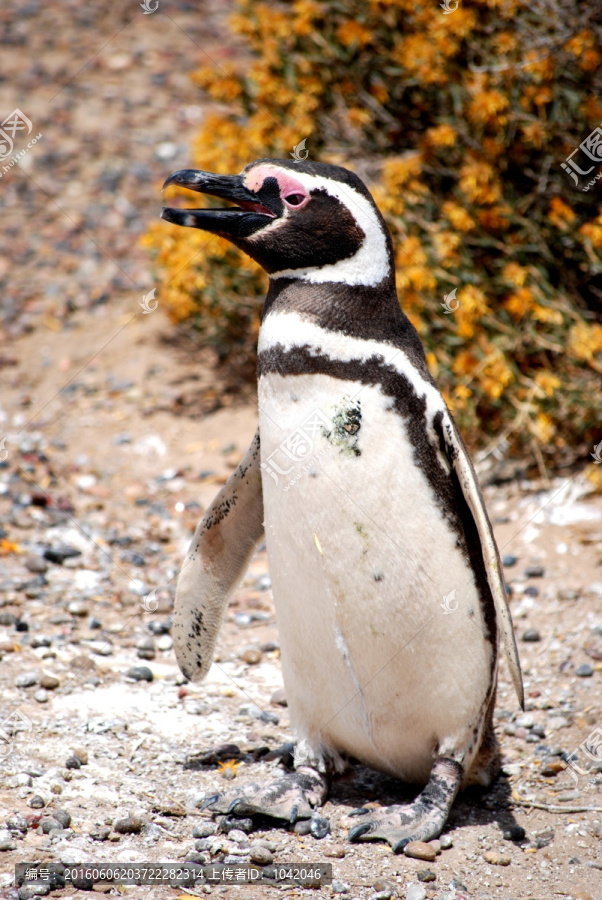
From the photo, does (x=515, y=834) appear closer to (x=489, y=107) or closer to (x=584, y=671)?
(x=584, y=671)

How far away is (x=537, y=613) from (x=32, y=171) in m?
6.93

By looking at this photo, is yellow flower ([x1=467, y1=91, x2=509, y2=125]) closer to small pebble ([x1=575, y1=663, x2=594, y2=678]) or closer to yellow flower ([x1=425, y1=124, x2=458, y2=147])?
yellow flower ([x1=425, y1=124, x2=458, y2=147])

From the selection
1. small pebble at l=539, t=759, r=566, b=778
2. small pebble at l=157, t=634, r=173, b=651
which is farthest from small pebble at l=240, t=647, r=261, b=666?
small pebble at l=539, t=759, r=566, b=778

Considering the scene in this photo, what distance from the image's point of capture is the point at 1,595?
3.87 m

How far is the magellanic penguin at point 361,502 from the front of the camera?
97.1 inches

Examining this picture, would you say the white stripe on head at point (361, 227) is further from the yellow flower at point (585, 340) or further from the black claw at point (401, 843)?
the yellow flower at point (585, 340)

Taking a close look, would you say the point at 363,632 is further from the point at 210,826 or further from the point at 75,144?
the point at 75,144

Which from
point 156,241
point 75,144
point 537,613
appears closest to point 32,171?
point 75,144

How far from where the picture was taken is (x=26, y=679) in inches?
126

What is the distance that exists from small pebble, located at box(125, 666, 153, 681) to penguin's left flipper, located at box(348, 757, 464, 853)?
1.12 metres

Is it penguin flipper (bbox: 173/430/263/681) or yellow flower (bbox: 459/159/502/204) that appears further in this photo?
yellow flower (bbox: 459/159/502/204)

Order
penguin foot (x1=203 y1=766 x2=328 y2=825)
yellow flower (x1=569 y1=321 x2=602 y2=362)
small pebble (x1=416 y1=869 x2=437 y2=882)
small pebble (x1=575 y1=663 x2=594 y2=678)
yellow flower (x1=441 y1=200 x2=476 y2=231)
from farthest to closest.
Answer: yellow flower (x1=441 y1=200 x2=476 y2=231) < yellow flower (x1=569 y1=321 x2=602 y2=362) < small pebble (x1=575 y1=663 x2=594 y2=678) < penguin foot (x1=203 y1=766 x2=328 y2=825) < small pebble (x1=416 y1=869 x2=437 y2=882)

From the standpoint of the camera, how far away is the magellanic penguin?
2.47 meters

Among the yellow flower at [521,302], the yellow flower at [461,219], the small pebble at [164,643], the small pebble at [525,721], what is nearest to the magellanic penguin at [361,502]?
the small pebble at [525,721]
